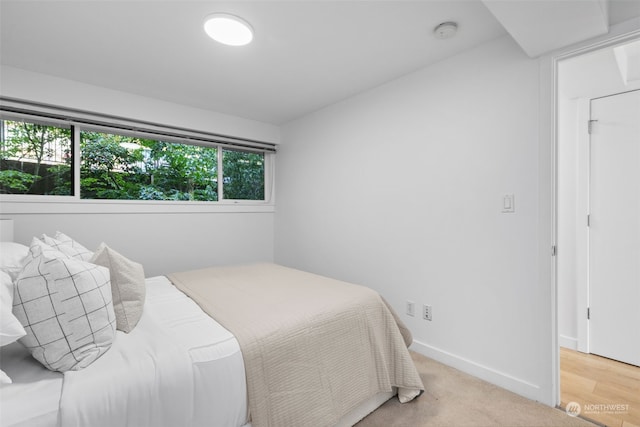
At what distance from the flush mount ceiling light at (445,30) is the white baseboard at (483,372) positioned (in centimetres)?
224

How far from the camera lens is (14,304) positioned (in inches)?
39.8

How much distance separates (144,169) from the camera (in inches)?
125

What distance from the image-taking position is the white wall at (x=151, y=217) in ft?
8.05

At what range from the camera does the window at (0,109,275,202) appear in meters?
2.54

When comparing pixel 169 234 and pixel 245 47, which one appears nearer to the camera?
pixel 245 47

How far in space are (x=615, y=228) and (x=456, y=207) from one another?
131 centimetres

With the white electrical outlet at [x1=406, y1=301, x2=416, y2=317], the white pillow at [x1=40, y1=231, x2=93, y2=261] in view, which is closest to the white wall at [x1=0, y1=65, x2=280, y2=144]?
the white pillow at [x1=40, y1=231, x2=93, y2=261]

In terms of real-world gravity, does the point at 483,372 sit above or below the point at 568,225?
below

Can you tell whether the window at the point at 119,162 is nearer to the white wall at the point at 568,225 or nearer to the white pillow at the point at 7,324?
the white pillow at the point at 7,324

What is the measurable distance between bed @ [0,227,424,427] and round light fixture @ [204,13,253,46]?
1.65 metres

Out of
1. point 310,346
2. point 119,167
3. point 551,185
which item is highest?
point 119,167

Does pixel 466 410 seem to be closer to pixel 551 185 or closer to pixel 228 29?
pixel 551 185

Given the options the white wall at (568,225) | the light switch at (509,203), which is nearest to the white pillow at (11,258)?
the light switch at (509,203)
